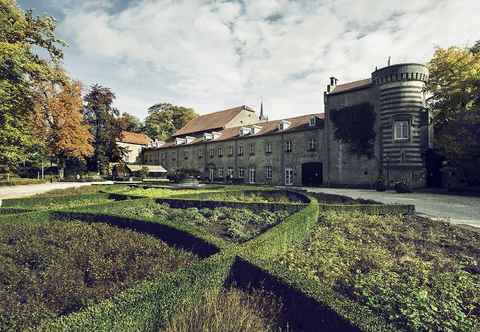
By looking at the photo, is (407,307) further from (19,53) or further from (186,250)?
(19,53)

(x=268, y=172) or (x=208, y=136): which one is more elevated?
(x=208, y=136)

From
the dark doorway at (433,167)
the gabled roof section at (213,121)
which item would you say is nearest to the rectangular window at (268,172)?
the gabled roof section at (213,121)

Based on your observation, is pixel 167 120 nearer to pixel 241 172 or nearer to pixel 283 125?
pixel 241 172

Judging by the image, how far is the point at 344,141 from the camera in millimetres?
27438

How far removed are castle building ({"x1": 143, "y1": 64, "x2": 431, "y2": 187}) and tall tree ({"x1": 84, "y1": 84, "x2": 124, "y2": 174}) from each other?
17.3 meters

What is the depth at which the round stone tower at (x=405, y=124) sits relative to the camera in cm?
2375

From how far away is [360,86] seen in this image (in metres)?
26.9

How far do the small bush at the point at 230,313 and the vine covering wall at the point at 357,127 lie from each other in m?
25.6

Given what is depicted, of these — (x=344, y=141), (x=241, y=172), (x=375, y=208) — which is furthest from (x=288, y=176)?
(x=375, y=208)

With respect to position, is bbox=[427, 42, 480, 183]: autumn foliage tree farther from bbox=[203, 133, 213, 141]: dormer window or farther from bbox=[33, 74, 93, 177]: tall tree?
bbox=[33, 74, 93, 177]: tall tree

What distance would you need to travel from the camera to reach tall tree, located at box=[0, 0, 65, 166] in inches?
579

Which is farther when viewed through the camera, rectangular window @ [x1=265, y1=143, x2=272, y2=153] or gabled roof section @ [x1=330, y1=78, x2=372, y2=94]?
rectangular window @ [x1=265, y1=143, x2=272, y2=153]

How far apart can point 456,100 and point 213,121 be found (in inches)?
1350

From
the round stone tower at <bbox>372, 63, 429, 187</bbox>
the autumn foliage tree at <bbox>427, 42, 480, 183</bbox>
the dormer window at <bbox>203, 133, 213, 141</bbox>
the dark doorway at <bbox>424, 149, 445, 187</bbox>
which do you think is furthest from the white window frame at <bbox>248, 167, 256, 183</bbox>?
the autumn foliage tree at <bbox>427, 42, 480, 183</bbox>
